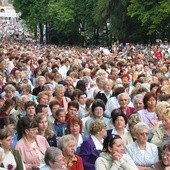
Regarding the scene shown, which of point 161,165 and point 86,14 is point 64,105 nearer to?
point 161,165

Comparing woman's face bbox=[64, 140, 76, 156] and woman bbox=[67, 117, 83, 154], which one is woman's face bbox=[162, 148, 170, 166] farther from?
woman bbox=[67, 117, 83, 154]

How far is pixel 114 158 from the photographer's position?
8414mm

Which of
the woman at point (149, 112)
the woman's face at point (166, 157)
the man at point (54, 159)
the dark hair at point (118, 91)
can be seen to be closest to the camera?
the man at point (54, 159)

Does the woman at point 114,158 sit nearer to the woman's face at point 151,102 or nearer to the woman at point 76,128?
the woman at point 76,128

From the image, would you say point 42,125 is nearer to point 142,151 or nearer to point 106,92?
point 142,151

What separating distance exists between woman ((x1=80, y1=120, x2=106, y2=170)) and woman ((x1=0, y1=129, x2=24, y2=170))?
122cm

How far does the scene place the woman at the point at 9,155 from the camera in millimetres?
8305

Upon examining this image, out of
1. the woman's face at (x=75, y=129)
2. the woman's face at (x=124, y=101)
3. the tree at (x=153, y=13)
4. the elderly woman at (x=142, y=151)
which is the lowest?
the elderly woman at (x=142, y=151)

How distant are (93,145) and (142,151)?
2.44 ft

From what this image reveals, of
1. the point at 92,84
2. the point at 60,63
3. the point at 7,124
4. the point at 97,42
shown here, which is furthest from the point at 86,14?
the point at 7,124

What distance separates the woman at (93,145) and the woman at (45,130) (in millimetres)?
499

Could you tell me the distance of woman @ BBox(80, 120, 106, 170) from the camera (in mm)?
9344

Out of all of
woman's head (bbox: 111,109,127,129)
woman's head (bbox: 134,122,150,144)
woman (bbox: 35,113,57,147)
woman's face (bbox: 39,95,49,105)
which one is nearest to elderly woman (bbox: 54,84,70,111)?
woman's face (bbox: 39,95,49,105)

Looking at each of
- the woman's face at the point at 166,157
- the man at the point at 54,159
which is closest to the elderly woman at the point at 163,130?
the woman's face at the point at 166,157
